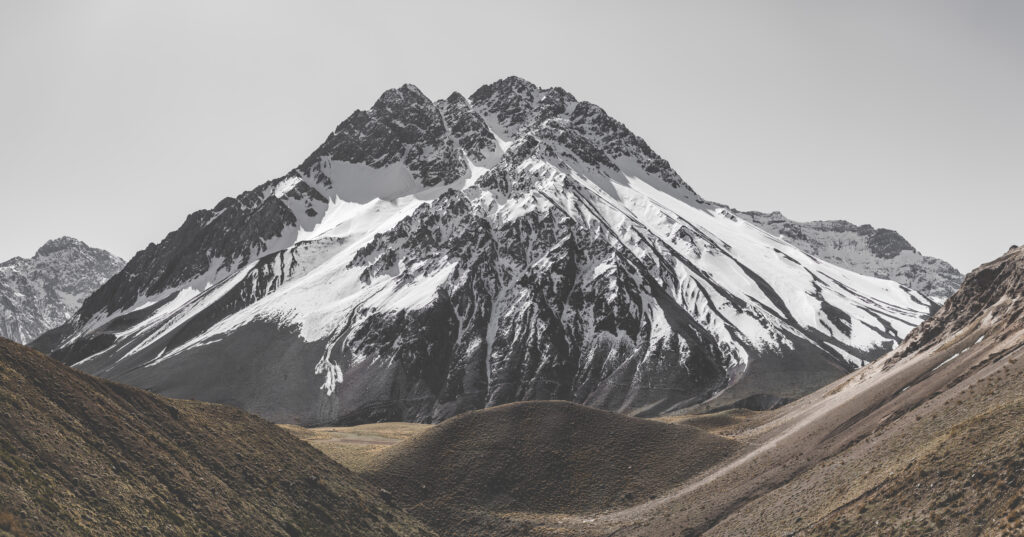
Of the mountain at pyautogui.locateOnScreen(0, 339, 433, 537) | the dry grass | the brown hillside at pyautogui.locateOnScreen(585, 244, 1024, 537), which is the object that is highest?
the mountain at pyautogui.locateOnScreen(0, 339, 433, 537)

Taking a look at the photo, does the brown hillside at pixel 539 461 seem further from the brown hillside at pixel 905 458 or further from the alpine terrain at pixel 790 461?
the brown hillside at pixel 905 458

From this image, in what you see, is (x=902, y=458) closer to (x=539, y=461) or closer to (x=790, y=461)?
(x=790, y=461)

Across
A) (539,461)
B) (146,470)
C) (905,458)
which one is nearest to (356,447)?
(539,461)

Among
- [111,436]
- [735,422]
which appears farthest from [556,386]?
[111,436]

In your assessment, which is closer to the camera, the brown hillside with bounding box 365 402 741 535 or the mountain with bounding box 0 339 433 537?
the mountain with bounding box 0 339 433 537

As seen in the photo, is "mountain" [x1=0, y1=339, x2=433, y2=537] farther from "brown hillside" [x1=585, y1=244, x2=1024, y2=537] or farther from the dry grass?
"brown hillside" [x1=585, y1=244, x2=1024, y2=537]

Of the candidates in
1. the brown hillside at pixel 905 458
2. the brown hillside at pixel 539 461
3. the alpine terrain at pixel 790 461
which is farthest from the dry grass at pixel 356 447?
the brown hillside at pixel 905 458

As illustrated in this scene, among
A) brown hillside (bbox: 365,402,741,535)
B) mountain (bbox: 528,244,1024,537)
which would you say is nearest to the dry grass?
brown hillside (bbox: 365,402,741,535)

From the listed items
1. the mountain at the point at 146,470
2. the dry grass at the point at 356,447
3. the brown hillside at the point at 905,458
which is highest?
the mountain at the point at 146,470

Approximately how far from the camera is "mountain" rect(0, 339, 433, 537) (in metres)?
25.9

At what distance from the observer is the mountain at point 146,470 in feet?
84.9

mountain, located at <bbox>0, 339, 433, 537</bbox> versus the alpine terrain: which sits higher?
mountain, located at <bbox>0, 339, 433, 537</bbox>

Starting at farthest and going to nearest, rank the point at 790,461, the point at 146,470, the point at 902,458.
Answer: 1. the point at 790,461
2. the point at 902,458
3. the point at 146,470

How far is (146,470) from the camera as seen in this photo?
34.1m
